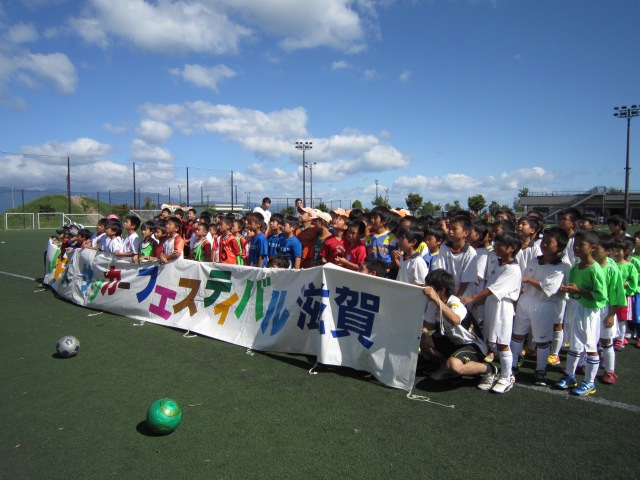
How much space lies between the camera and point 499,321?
452 centimetres

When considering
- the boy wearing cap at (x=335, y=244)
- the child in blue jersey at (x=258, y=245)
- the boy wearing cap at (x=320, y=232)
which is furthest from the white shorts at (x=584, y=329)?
the child in blue jersey at (x=258, y=245)

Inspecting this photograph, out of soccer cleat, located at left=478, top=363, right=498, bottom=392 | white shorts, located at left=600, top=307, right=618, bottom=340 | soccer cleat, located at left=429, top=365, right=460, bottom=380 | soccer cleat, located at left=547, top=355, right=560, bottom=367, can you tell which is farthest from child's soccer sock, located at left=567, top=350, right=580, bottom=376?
soccer cleat, located at left=429, top=365, right=460, bottom=380

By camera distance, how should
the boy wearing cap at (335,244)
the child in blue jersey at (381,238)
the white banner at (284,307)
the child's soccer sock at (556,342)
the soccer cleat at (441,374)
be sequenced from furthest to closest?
the boy wearing cap at (335,244)
the child in blue jersey at (381,238)
the child's soccer sock at (556,342)
the soccer cleat at (441,374)
the white banner at (284,307)

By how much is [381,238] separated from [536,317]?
2359 mm

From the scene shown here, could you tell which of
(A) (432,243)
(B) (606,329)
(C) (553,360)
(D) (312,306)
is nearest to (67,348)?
(D) (312,306)

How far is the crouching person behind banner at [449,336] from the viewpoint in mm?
4336

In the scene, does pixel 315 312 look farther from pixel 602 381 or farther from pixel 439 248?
pixel 602 381

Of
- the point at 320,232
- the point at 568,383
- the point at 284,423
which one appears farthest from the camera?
the point at 320,232

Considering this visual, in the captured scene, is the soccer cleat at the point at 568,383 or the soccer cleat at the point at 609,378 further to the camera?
the soccer cleat at the point at 609,378

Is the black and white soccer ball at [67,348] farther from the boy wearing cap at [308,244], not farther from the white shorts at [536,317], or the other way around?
the white shorts at [536,317]

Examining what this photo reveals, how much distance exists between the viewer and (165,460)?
317 centimetres

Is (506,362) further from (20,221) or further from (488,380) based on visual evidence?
(20,221)

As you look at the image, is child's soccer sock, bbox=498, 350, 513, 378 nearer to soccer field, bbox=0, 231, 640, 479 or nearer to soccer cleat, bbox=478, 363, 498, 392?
soccer cleat, bbox=478, 363, 498, 392

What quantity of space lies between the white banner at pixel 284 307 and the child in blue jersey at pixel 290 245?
1060 mm
